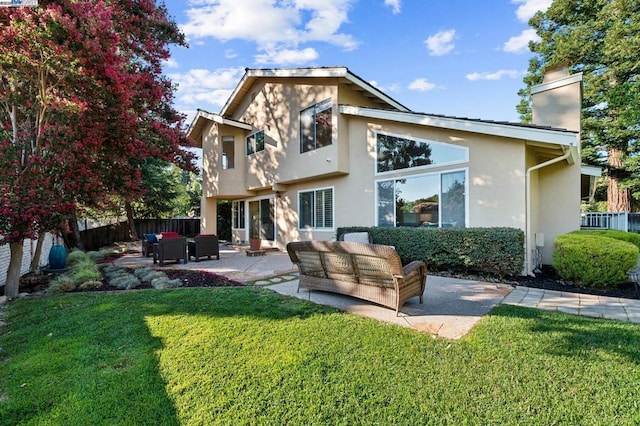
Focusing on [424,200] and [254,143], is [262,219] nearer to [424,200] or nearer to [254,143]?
[254,143]

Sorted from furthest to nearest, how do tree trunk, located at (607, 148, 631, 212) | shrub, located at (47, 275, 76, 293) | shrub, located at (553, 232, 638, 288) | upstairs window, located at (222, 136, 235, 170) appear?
1. tree trunk, located at (607, 148, 631, 212)
2. upstairs window, located at (222, 136, 235, 170)
3. shrub, located at (47, 275, 76, 293)
4. shrub, located at (553, 232, 638, 288)

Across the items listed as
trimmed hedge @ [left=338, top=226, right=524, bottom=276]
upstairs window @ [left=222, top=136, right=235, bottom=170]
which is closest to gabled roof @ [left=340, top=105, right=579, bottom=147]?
trimmed hedge @ [left=338, top=226, right=524, bottom=276]

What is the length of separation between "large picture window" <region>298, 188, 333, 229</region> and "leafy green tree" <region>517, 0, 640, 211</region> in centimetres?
1437

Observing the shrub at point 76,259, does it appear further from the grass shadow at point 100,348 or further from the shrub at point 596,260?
the shrub at point 596,260

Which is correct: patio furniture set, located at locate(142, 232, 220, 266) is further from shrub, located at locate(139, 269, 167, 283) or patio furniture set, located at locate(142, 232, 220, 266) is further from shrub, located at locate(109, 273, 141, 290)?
shrub, located at locate(109, 273, 141, 290)

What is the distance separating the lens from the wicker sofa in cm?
450

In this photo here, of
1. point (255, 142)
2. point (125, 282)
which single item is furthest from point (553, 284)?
point (255, 142)

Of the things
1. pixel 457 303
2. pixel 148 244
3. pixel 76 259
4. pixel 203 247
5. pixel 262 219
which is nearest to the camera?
pixel 457 303

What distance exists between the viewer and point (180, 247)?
10.3 m

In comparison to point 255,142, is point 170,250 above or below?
below

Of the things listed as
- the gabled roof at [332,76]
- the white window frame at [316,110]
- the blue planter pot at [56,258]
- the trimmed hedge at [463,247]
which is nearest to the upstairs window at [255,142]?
the gabled roof at [332,76]

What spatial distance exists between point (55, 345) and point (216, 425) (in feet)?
9.65

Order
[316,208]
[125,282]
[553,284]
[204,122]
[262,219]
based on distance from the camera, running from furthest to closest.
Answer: [204,122] → [262,219] → [316,208] → [125,282] → [553,284]

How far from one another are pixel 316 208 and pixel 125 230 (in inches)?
527
